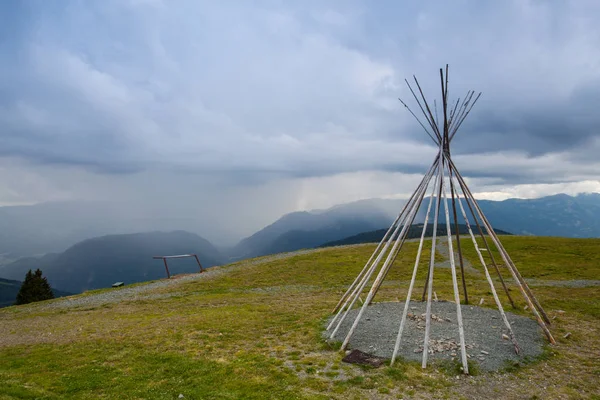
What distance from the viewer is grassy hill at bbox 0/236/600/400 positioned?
32.1 feet

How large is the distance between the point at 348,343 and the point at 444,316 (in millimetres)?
5838

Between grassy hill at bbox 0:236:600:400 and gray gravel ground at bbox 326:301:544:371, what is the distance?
2.42 ft

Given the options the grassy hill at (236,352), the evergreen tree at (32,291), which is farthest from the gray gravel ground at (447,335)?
the evergreen tree at (32,291)

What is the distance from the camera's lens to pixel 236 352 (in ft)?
43.7

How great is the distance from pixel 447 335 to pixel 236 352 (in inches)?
341

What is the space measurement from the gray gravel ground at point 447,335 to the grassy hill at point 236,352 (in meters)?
0.74

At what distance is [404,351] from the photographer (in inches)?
472

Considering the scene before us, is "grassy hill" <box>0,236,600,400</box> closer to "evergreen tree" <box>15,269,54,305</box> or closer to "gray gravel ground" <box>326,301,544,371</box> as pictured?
"gray gravel ground" <box>326,301,544,371</box>

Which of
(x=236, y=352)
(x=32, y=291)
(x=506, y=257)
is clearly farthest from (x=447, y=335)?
(x=32, y=291)

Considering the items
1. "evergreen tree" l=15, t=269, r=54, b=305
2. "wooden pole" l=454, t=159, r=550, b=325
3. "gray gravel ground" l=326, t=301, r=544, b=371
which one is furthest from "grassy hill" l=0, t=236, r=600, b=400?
"evergreen tree" l=15, t=269, r=54, b=305

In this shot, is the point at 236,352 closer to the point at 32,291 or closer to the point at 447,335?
the point at 447,335

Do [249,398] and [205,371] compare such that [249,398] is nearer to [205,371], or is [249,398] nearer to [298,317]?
[205,371]

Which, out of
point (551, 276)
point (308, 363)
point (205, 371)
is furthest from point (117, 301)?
point (551, 276)

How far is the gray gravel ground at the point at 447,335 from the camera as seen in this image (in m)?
11.6
